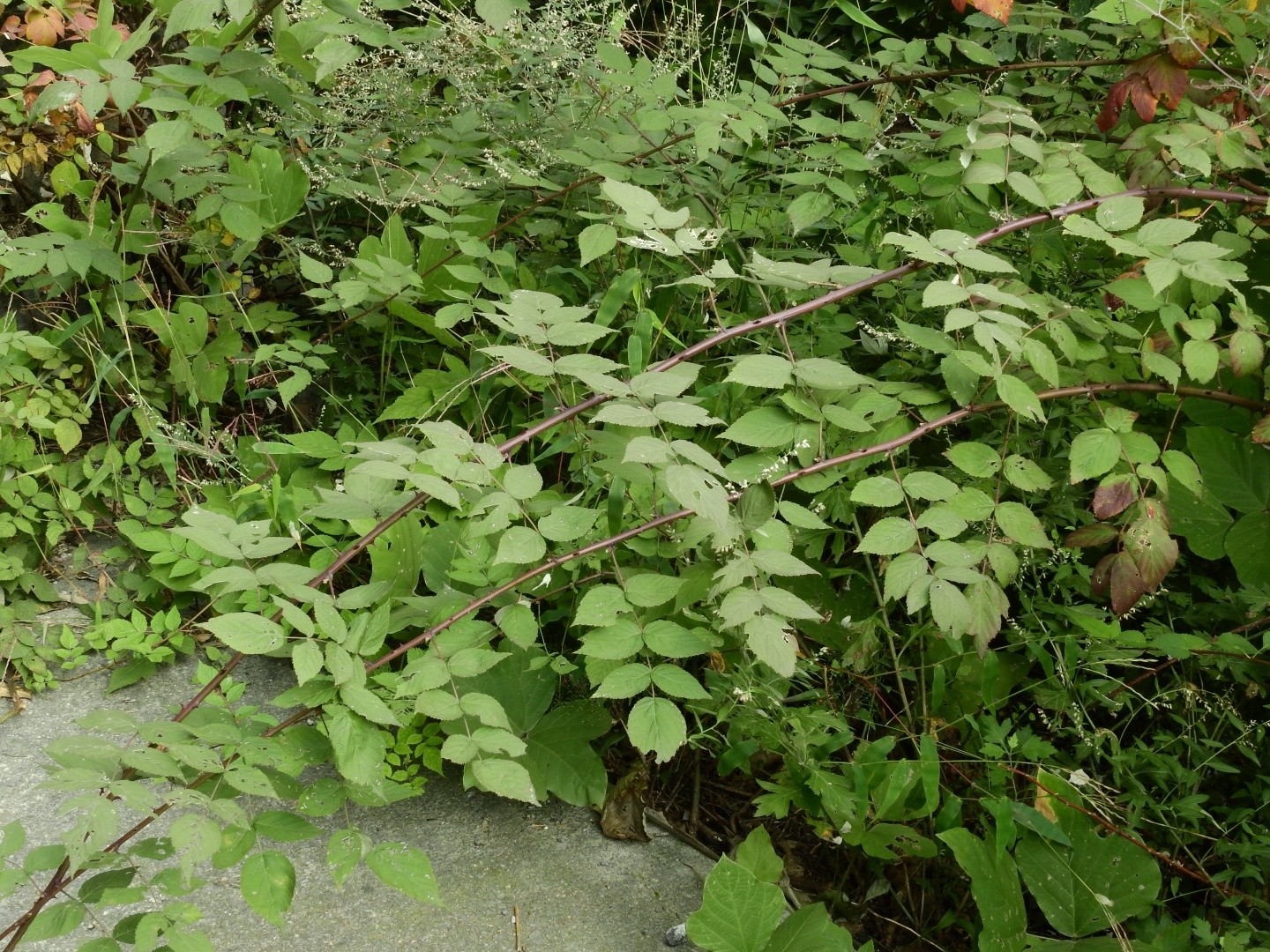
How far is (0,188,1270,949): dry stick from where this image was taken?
4.33 ft

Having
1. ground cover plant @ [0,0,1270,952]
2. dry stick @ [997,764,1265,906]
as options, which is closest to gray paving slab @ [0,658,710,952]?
ground cover plant @ [0,0,1270,952]

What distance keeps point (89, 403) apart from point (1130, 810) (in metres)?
2.19

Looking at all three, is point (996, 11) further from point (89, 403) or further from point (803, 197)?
point (89, 403)

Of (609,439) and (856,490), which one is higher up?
(609,439)

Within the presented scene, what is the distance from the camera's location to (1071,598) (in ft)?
6.34

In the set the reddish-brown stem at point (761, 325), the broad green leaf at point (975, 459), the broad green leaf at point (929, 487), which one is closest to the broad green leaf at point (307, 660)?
the reddish-brown stem at point (761, 325)

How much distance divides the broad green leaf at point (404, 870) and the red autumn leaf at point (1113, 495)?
40.9 inches

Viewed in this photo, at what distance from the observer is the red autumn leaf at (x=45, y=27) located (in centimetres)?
239

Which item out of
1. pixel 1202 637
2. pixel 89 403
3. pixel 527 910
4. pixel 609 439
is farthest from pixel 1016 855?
pixel 89 403

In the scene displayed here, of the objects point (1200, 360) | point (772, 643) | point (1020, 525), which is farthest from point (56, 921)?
point (1200, 360)

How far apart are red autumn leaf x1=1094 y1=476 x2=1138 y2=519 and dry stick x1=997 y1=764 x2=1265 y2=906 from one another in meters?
0.40

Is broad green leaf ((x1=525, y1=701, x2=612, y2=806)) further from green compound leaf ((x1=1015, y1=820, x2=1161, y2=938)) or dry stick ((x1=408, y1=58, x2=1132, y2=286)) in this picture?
dry stick ((x1=408, y1=58, x2=1132, y2=286))

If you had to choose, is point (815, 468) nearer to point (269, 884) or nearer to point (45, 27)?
point (269, 884)

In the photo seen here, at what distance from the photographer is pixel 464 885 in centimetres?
163
